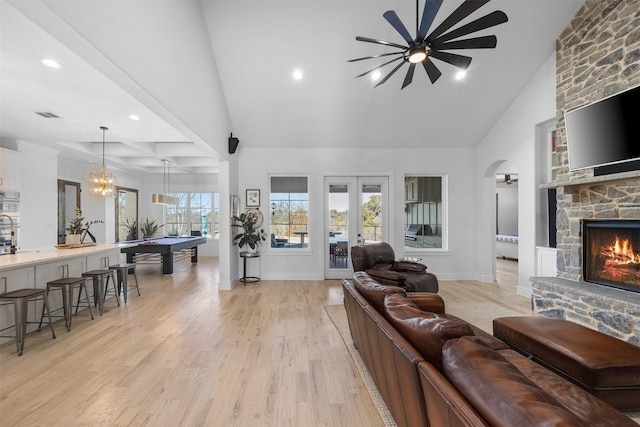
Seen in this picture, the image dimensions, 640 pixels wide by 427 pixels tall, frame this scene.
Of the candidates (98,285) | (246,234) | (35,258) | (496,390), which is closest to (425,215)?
(246,234)

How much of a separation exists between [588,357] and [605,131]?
2.82 meters

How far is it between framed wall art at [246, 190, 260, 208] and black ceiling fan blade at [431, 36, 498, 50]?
431cm

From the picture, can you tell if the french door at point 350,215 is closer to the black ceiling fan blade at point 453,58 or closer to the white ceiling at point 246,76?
the white ceiling at point 246,76

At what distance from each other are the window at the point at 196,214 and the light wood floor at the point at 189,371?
551 centimetres

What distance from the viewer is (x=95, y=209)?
778 centimetres

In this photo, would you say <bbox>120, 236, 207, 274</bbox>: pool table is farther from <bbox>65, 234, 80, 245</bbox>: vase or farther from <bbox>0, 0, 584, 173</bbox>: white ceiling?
<bbox>0, 0, 584, 173</bbox>: white ceiling

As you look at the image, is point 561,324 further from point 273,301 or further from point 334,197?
point 334,197

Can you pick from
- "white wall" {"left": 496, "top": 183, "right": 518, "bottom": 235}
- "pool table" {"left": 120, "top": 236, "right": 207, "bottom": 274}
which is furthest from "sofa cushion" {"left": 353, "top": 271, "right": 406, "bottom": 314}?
"white wall" {"left": 496, "top": 183, "right": 518, "bottom": 235}

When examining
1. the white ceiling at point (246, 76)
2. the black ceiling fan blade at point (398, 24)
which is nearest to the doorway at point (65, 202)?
the white ceiling at point (246, 76)

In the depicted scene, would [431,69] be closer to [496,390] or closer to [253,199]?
[496,390]

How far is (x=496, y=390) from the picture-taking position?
945 millimetres

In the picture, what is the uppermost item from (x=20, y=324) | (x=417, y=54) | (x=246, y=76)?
(x=246, y=76)

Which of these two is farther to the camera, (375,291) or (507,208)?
(507,208)

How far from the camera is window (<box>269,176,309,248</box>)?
624 cm
